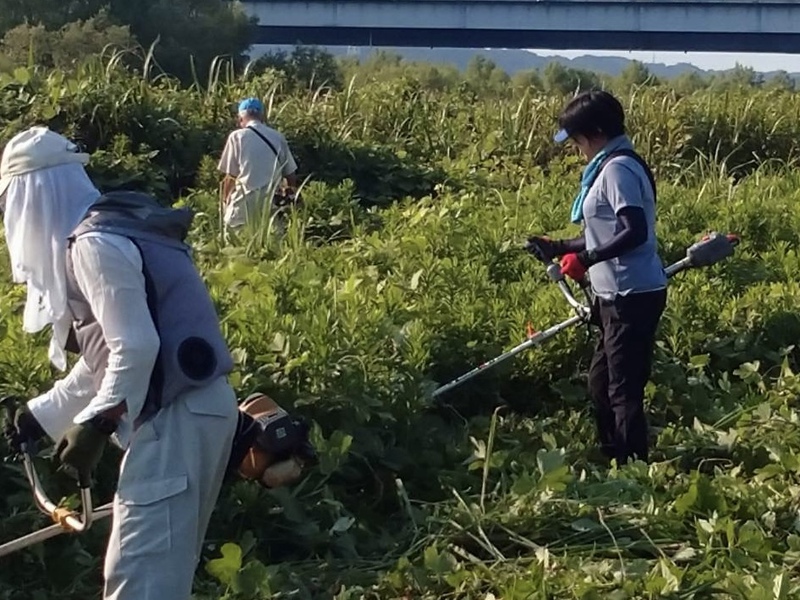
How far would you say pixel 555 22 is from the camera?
55500 mm

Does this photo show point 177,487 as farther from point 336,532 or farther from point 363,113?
point 363,113

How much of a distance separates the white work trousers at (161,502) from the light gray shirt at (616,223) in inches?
88.6

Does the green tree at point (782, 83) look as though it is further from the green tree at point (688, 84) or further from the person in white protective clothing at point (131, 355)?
the person in white protective clothing at point (131, 355)

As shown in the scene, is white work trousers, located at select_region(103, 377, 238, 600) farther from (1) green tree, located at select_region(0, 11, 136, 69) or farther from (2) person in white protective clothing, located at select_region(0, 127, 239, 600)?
(1) green tree, located at select_region(0, 11, 136, 69)

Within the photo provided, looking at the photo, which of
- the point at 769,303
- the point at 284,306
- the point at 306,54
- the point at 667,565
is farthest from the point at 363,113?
the point at 306,54

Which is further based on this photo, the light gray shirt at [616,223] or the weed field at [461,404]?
the light gray shirt at [616,223]

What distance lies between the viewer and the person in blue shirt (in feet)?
15.9

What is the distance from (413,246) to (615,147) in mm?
2566

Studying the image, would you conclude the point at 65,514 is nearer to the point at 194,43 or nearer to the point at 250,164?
the point at 250,164

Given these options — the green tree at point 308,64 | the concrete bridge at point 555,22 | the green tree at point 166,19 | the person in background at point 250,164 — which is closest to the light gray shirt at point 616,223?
the person in background at point 250,164

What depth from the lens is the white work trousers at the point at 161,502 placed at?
121 inches

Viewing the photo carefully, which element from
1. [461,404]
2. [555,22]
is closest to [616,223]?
[461,404]

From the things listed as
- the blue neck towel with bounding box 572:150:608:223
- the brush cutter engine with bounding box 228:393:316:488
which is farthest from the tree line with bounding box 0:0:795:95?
the brush cutter engine with bounding box 228:393:316:488

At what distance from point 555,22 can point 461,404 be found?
169 ft
